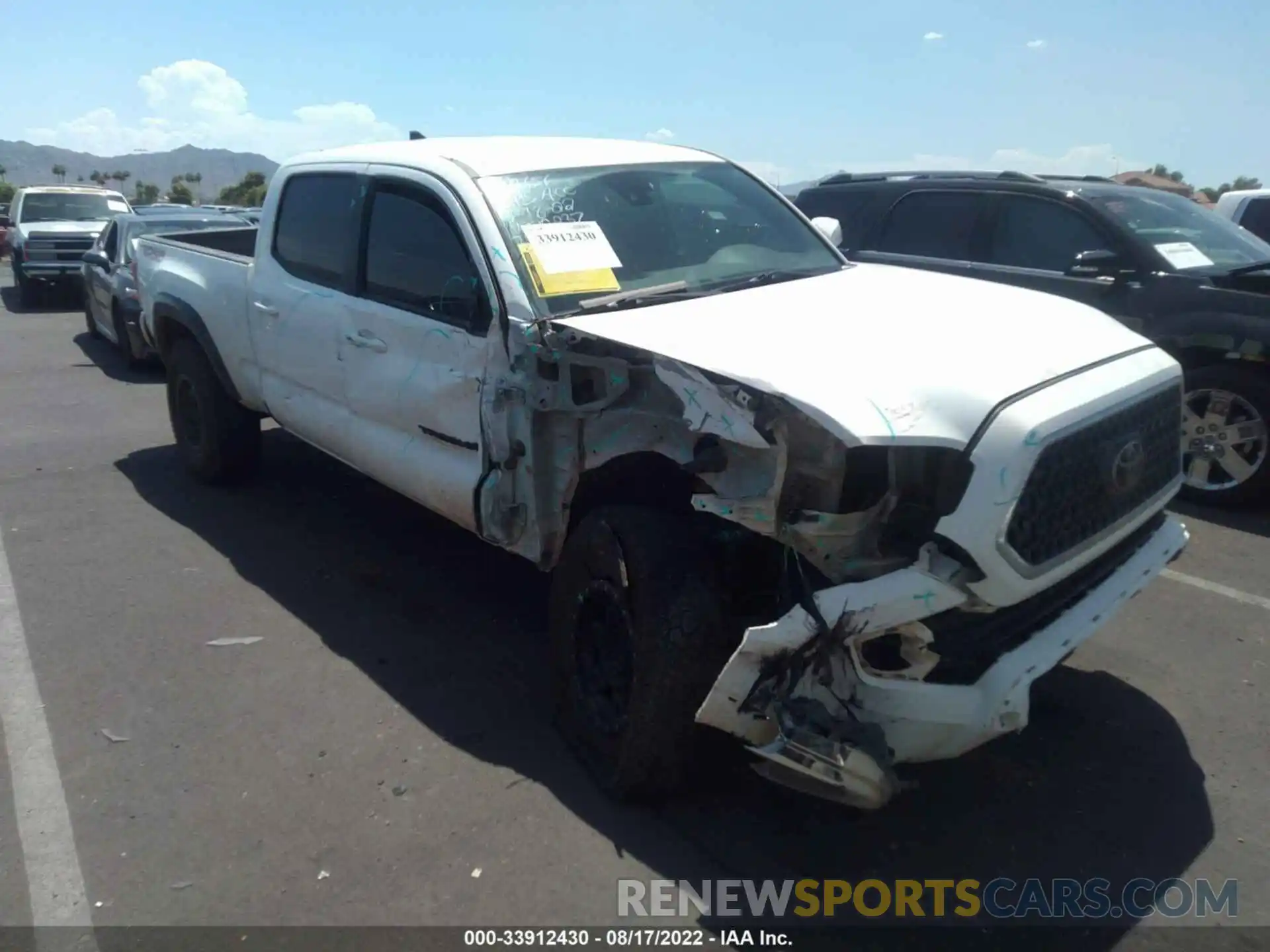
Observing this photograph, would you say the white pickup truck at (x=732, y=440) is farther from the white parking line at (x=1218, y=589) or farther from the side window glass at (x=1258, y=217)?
the side window glass at (x=1258, y=217)

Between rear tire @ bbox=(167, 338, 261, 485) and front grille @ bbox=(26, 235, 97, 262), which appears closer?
rear tire @ bbox=(167, 338, 261, 485)

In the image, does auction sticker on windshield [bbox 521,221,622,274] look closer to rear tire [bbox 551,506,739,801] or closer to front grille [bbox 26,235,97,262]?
rear tire [bbox 551,506,739,801]

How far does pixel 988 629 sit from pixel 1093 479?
564 mm

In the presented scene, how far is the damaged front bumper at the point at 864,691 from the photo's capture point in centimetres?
264

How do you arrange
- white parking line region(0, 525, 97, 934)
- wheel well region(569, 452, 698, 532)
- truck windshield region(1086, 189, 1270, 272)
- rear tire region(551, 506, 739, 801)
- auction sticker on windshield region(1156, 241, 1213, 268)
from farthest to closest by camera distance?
truck windshield region(1086, 189, 1270, 272), auction sticker on windshield region(1156, 241, 1213, 268), wheel well region(569, 452, 698, 532), rear tire region(551, 506, 739, 801), white parking line region(0, 525, 97, 934)

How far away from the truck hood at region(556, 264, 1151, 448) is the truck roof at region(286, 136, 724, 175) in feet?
3.28

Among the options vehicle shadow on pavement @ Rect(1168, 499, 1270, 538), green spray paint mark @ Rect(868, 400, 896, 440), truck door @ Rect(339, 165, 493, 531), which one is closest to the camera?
green spray paint mark @ Rect(868, 400, 896, 440)

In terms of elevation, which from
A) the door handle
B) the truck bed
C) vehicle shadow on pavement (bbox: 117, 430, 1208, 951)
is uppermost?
the truck bed

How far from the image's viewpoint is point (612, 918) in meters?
2.87

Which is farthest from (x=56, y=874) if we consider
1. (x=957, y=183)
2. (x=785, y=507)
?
(x=957, y=183)

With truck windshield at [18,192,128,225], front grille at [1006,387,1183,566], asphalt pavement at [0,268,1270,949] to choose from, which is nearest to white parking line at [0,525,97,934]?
asphalt pavement at [0,268,1270,949]

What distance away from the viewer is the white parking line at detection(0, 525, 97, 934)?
2.96 metres

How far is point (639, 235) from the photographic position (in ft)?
13.4

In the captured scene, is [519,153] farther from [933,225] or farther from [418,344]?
A: [933,225]
